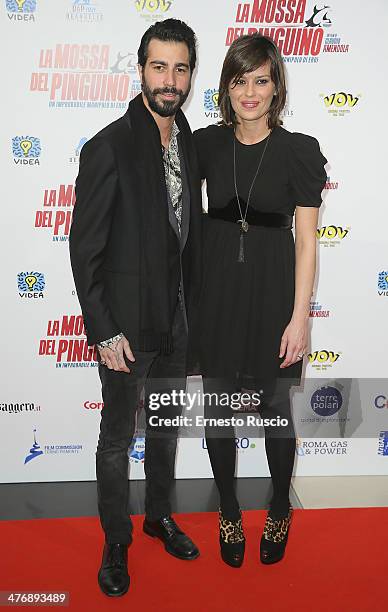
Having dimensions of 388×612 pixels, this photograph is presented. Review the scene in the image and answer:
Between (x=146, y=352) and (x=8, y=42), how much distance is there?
163 centimetres

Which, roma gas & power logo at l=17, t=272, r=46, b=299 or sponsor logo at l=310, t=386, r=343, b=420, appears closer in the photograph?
roma gas & power logo at l=17, t=272, r=46, b=299

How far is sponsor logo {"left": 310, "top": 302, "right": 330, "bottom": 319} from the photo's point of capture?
3.23 m

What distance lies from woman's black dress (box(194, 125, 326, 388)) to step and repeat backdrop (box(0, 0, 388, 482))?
2.75 ft

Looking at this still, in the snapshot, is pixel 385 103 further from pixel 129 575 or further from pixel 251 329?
pixel 129 575

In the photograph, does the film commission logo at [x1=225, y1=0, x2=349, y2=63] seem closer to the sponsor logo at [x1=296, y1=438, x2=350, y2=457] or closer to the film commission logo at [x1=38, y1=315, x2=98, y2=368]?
the film commission logo at [x1=38, y1=315, x2=98, y2=368]

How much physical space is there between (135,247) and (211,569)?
4.23ft

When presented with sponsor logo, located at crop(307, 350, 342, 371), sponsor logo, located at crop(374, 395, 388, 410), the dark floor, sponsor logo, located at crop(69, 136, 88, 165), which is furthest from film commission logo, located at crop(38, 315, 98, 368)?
sponsor logo, located at crop(374, 395, 388, 410)

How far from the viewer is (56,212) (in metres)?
3.03

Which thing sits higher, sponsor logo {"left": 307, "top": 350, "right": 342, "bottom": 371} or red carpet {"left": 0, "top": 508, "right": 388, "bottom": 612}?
sponsor logo {"left": 307, "top": 350, "right": 342, "bottom": 371}

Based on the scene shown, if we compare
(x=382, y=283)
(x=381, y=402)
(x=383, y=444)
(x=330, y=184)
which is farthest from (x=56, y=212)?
(x=383, y=444)

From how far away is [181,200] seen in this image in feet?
7.43

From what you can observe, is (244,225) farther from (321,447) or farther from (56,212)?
(321,447)

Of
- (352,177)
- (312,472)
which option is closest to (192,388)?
(312,472)

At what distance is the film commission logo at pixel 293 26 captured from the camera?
290cm
